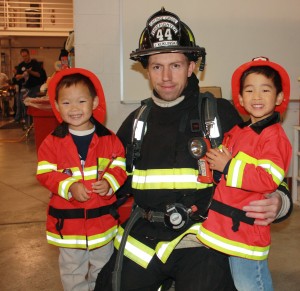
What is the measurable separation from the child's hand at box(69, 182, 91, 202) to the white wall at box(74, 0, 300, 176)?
9.77ft

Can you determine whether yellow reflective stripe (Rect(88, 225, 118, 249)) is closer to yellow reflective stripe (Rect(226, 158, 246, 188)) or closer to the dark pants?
the dark pants

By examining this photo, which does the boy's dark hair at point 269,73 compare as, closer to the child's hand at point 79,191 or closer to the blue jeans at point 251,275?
the blue jeans at point 251,275

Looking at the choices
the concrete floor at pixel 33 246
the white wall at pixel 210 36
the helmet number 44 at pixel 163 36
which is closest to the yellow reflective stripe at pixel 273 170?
the helmet number 44 at pixel 163 36

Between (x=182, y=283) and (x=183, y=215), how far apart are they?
0.33 metres

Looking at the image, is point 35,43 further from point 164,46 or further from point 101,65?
point 164,46

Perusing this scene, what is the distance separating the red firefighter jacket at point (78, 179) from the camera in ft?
8.67

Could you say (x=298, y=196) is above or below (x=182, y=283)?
below

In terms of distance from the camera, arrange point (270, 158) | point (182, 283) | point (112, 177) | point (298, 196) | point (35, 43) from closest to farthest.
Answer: point (270, 158) → point (182, 283) → point (112, 177) → point (298, 196) → point (35, 43)

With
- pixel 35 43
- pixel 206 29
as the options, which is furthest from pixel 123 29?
pixel 35 43

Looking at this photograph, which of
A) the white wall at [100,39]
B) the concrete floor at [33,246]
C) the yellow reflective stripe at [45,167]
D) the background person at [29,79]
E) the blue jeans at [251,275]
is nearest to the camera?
the blue jeans at [251,275]

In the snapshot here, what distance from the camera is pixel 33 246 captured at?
457cm

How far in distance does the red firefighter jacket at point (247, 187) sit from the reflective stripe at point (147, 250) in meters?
0.11

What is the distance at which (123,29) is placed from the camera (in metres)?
5.27

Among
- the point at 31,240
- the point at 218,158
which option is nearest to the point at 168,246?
the point at 218,158
